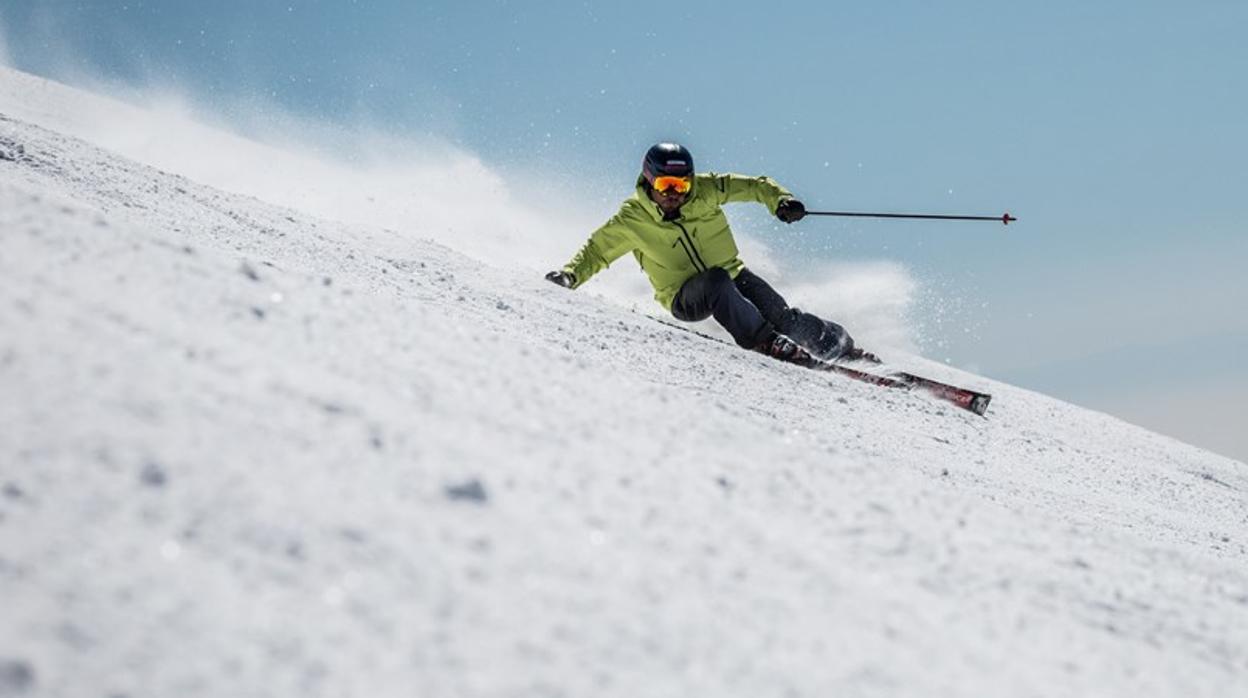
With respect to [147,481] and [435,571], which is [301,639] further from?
[147,481]

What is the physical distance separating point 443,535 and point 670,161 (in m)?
5.52

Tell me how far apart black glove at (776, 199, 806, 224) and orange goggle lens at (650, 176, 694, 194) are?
71 cm

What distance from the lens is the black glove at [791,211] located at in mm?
6973

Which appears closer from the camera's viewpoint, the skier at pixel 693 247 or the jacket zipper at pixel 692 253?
the skier at pixel 693 247

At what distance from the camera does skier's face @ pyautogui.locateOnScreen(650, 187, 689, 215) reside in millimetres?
6804

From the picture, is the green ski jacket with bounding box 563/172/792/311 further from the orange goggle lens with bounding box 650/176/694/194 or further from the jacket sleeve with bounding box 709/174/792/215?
the orange goggle lens with bounding box 650/176/694/194

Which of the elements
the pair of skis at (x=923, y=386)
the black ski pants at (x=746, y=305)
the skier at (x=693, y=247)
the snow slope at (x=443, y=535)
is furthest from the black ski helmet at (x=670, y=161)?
the snow slope at (x=443, y=535)

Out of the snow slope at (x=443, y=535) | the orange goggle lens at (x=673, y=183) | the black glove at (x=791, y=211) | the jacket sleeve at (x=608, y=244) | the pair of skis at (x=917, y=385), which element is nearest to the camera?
the snow slope at (x=443, y=535)

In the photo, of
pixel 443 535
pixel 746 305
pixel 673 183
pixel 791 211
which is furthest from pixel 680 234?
pixel 443 535

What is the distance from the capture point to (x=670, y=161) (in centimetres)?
671

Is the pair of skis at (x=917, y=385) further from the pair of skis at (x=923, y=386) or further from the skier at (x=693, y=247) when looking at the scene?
the skier at (x=693, y=247)

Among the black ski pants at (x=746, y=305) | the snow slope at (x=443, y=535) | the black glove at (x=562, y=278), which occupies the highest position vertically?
the black ski pants at (x=746, y=305)

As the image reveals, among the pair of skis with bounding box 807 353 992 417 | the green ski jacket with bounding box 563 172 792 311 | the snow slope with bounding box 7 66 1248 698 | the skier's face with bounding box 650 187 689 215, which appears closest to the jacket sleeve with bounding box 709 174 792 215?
the green ski jacket with bounding box 563 172 792 311

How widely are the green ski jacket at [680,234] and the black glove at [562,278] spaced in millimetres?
331
